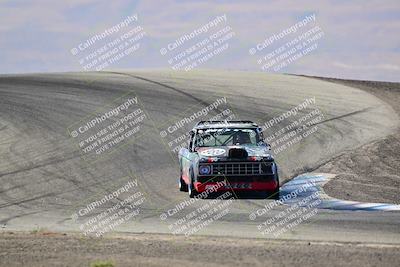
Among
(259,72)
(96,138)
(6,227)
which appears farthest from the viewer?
(259,72)

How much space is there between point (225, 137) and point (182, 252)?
7.15 metres

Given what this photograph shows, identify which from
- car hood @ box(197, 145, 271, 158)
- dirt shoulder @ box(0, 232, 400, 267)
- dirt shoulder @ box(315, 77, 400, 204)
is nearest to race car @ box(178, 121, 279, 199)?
car hood @ box(197, 145, 271, 158)

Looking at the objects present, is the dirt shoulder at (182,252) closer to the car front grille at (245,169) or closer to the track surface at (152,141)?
the track surface at (152,141)

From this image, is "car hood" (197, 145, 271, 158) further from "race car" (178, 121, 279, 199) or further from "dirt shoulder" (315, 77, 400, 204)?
"dirt shoulder" (315, 77, 400, 204)

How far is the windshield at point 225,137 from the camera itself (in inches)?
743

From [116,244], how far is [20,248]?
4.78ft

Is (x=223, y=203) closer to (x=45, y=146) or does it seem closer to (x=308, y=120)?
(x=45, y=146)

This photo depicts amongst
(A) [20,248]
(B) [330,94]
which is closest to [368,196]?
(A) [20,248]

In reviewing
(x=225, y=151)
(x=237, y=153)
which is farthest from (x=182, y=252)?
(x=225, y=151)

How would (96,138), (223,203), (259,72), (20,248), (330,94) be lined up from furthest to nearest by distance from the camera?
(259,72), (330,94), (96,138), (223,203), (20,248)

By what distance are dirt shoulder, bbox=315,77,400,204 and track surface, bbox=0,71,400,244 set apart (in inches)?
24.8

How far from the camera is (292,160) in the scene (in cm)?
2430

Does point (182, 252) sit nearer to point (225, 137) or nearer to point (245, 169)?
point (245, 169)

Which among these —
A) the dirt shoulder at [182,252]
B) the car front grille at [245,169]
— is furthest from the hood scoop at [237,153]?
the dirt shoulder at [182,252]
